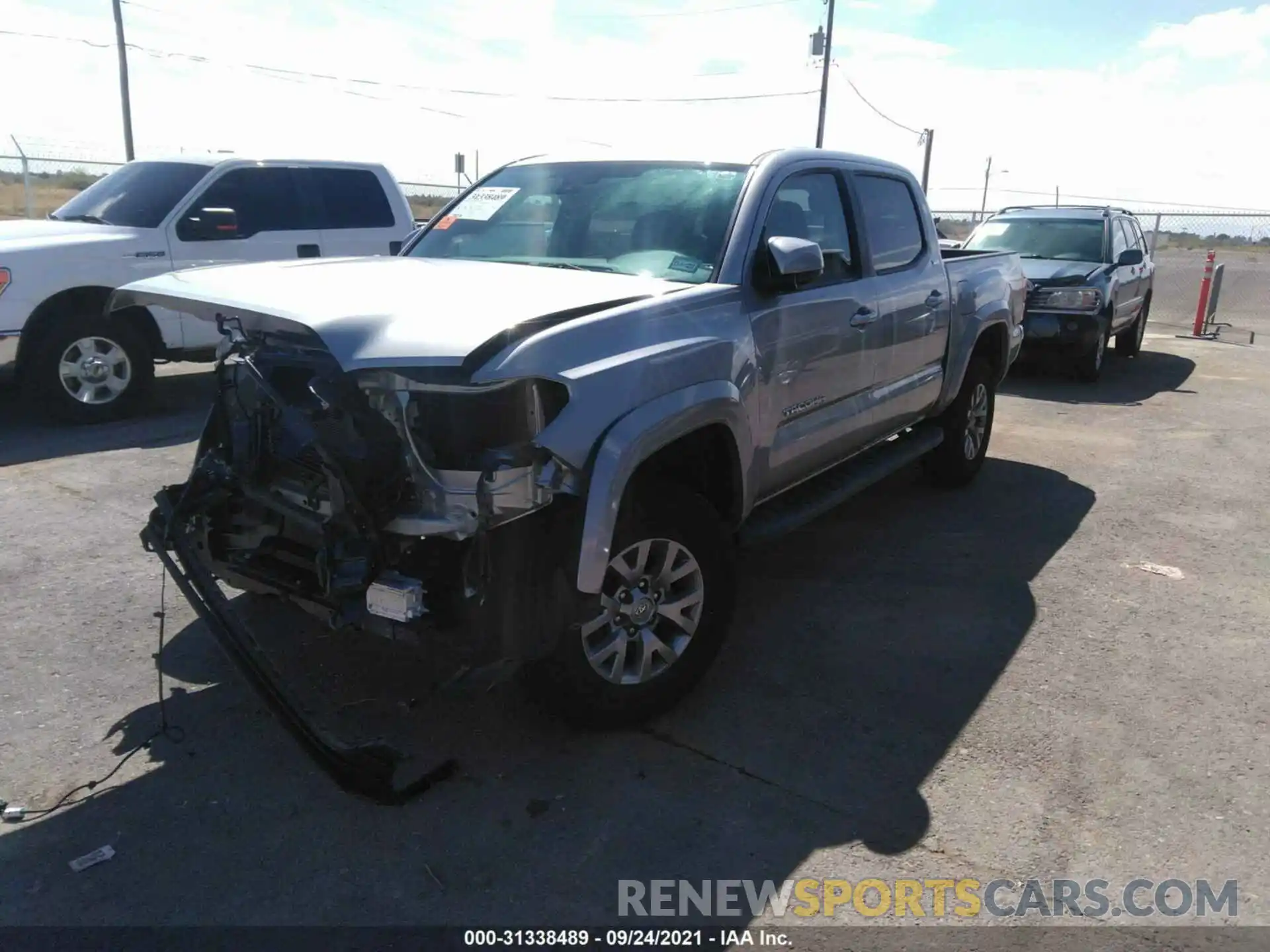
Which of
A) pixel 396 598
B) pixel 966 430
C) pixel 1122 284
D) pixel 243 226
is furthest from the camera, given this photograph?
pixel 1122 284

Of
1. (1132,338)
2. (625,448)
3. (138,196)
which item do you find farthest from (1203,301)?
(625,448)

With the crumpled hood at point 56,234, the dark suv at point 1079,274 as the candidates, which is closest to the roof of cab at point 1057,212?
the dark suv at point 1079,274

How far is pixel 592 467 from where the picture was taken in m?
3.11

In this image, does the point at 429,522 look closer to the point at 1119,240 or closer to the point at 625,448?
the point at 625,448

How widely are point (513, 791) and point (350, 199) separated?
24.6 ft

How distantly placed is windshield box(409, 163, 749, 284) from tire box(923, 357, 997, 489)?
2.80 m

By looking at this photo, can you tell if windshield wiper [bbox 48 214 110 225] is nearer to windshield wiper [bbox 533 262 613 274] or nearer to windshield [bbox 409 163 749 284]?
windshield [bbox 409 163 749 284]

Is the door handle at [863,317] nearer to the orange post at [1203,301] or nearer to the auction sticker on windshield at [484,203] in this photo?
the auction sticker on windshield at [484,203]

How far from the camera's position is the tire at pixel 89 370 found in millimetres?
7613

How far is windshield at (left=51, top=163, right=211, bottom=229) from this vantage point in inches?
328

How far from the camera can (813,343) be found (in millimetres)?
4395

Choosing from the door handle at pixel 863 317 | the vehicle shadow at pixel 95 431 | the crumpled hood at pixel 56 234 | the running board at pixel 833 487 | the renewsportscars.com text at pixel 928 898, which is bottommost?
the renewsportscars.com text at pixel 928 898

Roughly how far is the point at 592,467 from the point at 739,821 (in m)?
1.19

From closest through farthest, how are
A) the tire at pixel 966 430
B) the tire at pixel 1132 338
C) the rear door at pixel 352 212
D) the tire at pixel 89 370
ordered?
the tire at pixel 966 430
the tire at pixel 89 370
the rear door at pixel 352 212
the tire at pixel 1132 338
